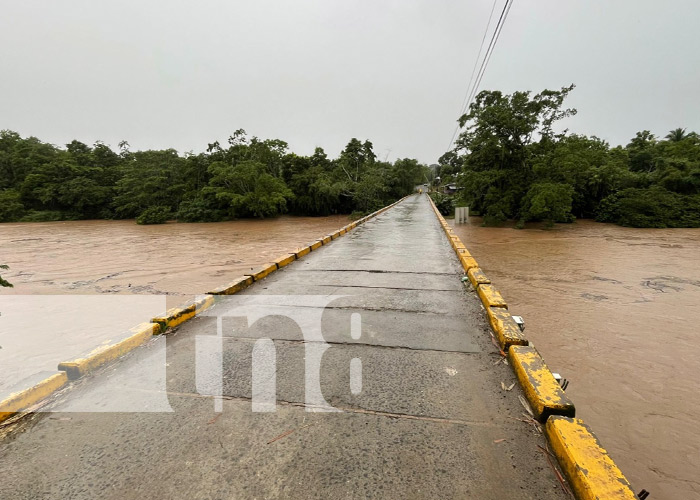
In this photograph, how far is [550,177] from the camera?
17234mm

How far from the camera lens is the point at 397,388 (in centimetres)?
216

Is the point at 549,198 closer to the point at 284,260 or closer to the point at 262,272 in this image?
the point at 284,260

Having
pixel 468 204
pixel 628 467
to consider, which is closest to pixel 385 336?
pixel 628 467

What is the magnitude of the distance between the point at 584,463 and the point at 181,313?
11.3 ft

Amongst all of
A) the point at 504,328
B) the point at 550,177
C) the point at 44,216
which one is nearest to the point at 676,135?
the point at 550,177

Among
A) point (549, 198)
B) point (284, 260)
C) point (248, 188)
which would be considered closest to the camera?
point (284, 260)

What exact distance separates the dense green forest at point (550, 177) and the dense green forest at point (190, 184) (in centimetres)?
1037

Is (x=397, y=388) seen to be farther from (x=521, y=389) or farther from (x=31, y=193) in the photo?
(x=31, y=193)

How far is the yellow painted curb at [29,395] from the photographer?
194 cm

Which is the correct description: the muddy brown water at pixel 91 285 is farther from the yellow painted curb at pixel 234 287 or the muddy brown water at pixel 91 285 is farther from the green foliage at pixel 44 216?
the green foliage at pixel 44 216

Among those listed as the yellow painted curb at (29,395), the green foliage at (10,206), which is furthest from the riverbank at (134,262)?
the green foliage at (10,206)

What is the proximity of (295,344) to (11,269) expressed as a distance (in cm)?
1301

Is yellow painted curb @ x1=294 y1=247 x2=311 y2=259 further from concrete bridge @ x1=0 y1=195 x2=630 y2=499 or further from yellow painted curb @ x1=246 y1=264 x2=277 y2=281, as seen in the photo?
concrete bridge @ x1=0 y1=195 x2=630 y2=499

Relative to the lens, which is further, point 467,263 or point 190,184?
point 190,184
